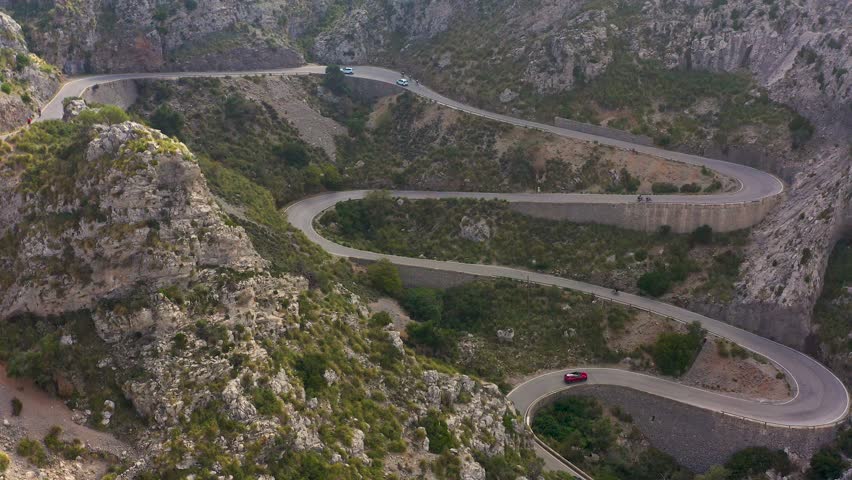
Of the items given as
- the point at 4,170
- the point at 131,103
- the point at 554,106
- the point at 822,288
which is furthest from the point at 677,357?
the point at 131,103

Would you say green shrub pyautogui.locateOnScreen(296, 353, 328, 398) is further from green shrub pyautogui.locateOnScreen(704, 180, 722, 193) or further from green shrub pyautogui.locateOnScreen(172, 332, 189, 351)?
green shrub pyautogui.locateOnScreen(704, 180, 722, 193)

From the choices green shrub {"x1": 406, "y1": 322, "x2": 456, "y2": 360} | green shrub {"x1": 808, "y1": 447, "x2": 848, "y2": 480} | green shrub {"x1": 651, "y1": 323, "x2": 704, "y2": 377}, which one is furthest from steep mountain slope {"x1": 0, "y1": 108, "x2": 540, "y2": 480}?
green shrub {"x1": 808, "y1": 447, "x2": 848, "y2": 480}

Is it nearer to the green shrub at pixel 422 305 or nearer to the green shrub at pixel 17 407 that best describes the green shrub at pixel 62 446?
the green shrub at pixel 17 407

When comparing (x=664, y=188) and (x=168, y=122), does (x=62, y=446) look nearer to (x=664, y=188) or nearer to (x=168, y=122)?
(x=168, y=122)

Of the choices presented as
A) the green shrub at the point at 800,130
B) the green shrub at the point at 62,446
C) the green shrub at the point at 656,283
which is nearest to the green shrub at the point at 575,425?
the green shrub at the point at 656,283

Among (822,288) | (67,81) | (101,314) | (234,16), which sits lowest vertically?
(822,288)

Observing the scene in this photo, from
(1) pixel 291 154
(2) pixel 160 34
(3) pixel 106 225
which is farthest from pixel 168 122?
(3) pixel 106 225

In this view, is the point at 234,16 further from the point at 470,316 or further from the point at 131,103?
the point at 470,316
